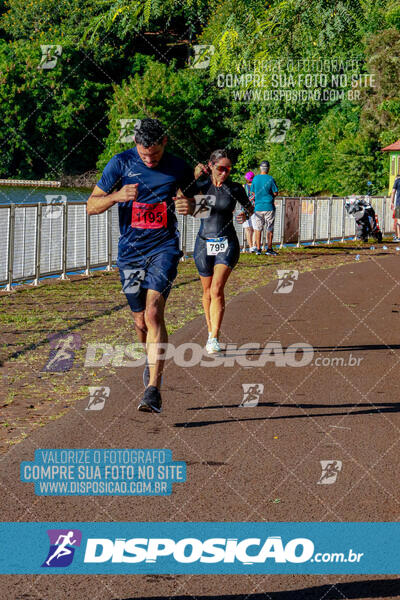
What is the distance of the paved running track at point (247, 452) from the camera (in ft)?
14.2

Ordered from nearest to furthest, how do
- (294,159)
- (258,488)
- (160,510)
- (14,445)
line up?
1. (160,510)
2. (258,488)
3. (14,445)
4. (294,159)

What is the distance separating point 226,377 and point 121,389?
1051 mm

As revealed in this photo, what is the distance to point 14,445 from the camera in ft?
21.8

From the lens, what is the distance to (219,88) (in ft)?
221

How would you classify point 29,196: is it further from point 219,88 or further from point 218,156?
point 218,156

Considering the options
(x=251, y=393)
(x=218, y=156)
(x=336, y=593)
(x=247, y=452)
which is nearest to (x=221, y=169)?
(x=218, y=156)

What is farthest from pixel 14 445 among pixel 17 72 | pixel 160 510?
pixel 17 72

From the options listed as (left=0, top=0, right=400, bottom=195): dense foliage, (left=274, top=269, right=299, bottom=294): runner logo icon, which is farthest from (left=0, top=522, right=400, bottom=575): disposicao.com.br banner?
(left=274, top=269, right=299, bottom=294): runner logo icon

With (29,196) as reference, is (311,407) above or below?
below

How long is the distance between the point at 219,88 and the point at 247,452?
62773mm

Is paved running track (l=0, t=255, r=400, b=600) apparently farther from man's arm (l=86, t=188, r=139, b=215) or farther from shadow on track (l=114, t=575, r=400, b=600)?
man's arm (l=86, t=188, r=139, b=215)

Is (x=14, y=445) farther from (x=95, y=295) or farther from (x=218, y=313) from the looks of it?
(x=95, y=295)

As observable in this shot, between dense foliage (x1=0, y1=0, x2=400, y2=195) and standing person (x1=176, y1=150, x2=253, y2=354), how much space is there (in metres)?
2.11

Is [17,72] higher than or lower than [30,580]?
higher
